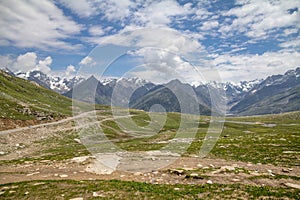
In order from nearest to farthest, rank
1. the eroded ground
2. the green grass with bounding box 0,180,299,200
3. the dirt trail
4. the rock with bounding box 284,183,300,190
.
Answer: the green grass with bounding box 0,180,299,200 → the eroded ground → the rock with bounding box 284,183,300,190 → the dirt trail

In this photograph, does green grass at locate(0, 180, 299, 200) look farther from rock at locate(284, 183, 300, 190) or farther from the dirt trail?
the dirt trail

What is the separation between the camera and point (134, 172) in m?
28.4

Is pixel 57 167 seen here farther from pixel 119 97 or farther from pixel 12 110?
pixel 12 110

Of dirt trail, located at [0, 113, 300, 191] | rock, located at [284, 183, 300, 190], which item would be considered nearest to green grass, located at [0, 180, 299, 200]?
rock, located at [284, 183, 300, 190]

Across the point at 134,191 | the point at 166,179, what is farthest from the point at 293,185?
the point at 134,191

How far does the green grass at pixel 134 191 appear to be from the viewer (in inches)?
725

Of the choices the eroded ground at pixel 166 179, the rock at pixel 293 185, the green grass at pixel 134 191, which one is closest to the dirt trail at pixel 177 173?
the eroded ground at pixel 166 179

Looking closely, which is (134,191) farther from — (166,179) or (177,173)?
(177,173)

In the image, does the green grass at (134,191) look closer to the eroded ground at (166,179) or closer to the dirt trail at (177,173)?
the eroded ground at (166,179)

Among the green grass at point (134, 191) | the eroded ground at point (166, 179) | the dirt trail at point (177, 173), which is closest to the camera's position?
the green grass at point (134, 191)

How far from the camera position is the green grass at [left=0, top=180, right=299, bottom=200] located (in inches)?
725

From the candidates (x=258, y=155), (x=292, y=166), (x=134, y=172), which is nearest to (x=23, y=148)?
(x=134, y=172)

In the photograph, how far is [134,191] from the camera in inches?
782

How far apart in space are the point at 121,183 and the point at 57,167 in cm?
1358
